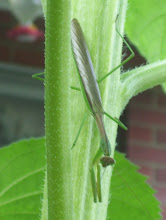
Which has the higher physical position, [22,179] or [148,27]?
[148,27]

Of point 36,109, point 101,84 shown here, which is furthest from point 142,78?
point 36,109

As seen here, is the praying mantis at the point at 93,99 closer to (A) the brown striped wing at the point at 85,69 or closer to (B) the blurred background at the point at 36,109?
Result: (A) the brown striped wing at the point at 85,69

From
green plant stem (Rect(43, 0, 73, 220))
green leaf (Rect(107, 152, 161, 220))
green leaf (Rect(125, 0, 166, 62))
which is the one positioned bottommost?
green leaf (Rect(107, 152, 161, 220))

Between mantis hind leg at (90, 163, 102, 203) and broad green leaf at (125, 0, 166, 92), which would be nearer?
mantis hind leg at (90, 163, 102, 203)

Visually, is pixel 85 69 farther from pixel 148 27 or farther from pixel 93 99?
pixel 148 27

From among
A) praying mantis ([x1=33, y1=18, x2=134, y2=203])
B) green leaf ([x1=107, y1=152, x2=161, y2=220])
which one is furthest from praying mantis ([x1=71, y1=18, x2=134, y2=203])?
green leaf ([x1=107, y1=152, x2=161, y2=220])

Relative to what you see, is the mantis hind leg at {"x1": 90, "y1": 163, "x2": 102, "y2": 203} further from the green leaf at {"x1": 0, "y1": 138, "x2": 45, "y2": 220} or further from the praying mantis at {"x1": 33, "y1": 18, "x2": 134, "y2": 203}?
→ the green leaf at {"x1": 0, "y1": 138, "x2": 45, "y2": 220}

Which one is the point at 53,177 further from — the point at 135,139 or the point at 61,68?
the point at 135,139
